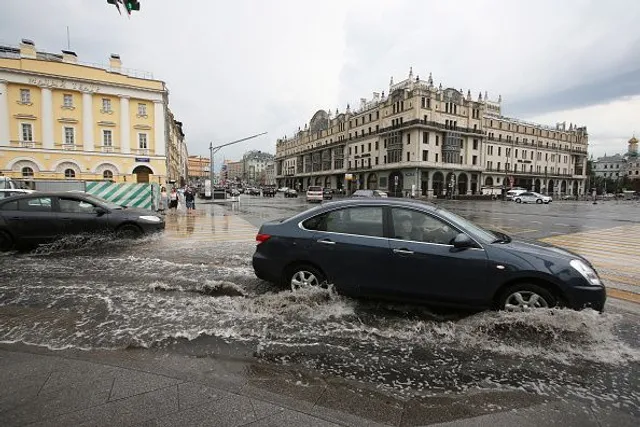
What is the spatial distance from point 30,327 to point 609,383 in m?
6.17

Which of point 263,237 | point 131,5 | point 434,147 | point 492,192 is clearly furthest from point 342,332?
point 434,147

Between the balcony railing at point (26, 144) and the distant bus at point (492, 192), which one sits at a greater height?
the balcony railing at point (26, 144)

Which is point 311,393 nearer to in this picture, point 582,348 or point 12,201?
point 582,348

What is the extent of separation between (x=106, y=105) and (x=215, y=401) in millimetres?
49675

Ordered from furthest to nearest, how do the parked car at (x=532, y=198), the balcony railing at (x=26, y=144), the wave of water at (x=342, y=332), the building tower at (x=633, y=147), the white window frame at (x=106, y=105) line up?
the building tower at (x=633, y=147), the parked car at (x=532, y=198), the white window frame at (x=106, y=105), the balcony railing at (x=26, y=144), the wave of water at (x=342, y=332)

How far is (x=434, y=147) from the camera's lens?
6312cm

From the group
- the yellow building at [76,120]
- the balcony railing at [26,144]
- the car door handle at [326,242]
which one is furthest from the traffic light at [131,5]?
the balcony railing at [26,144]

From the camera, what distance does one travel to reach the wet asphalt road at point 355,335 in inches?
124

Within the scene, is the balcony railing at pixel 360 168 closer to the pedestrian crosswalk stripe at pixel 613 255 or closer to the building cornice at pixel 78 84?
the building cornice at pixel 78 84

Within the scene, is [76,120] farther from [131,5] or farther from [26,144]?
[131,5]

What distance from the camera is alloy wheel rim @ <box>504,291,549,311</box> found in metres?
4.06

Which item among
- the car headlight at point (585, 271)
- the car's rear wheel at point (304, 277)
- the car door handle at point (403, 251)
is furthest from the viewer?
the car's rear wheel at point (304, 277)

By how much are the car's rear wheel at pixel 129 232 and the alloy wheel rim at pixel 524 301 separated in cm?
917

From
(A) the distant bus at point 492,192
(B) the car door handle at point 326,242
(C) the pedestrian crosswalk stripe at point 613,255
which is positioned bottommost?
(C) the pedestrian crosswalk stripe at point 613,255
